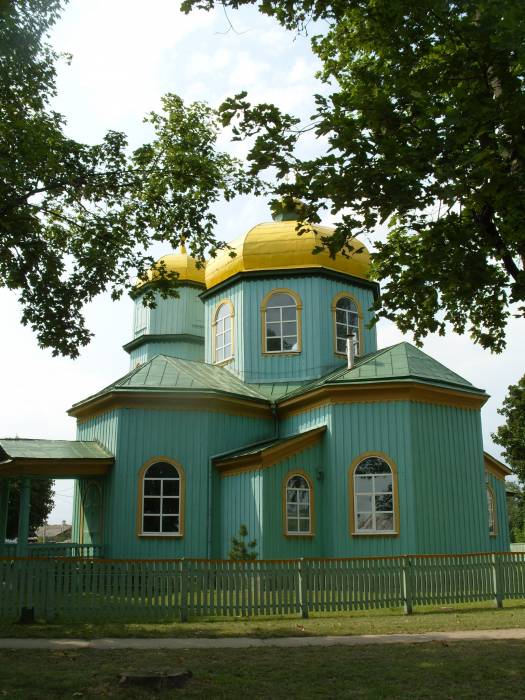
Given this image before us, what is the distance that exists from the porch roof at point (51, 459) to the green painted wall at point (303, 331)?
→ 4950mm

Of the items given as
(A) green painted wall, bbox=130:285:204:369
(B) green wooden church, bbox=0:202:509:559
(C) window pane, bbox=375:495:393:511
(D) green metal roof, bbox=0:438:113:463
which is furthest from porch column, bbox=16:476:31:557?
(A) green painted wall, bbox=130:285:204:369

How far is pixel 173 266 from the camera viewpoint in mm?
28078

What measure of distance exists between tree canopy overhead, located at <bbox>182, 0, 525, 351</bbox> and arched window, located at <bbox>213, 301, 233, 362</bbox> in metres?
11.7

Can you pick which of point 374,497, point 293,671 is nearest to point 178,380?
point 374,497

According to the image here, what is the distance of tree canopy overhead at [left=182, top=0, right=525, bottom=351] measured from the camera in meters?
7.83

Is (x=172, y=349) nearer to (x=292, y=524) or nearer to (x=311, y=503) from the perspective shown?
(x=311, y=503)

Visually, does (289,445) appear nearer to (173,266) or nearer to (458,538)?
(458,538)

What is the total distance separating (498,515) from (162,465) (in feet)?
30.7

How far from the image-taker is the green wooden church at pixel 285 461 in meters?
16.7

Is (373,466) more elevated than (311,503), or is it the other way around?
(373,466)

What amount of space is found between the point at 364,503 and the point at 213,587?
5841mm

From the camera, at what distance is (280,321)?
20859 mm

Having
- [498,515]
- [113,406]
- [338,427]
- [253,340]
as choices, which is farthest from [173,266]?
[498,515]

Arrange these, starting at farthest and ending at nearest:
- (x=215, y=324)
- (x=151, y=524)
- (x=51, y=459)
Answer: (x=215, y=324) < (x=151, y=524) < (x=51, y=459)
